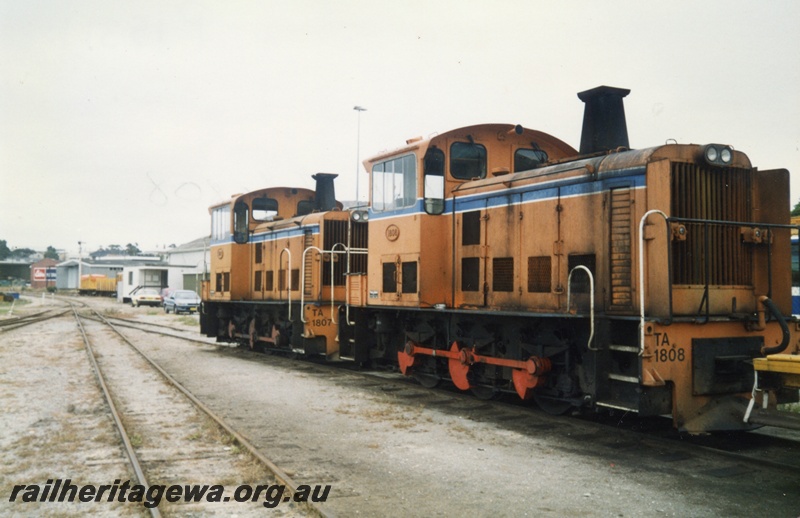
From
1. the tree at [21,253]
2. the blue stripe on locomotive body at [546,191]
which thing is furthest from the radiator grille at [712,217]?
the tree at [21,253]

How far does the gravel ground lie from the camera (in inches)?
195

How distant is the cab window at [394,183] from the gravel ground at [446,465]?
3.04 metres

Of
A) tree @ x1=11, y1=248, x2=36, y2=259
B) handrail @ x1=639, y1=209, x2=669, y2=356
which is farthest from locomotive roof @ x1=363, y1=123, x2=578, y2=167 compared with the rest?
tree @ x1=11, y1=248, x2=36, y2=259

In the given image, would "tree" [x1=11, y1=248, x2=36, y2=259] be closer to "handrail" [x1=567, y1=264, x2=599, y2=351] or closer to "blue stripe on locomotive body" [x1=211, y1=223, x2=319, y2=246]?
"blue stripe on locomotive body" [x1=211, y1=223, x2=319, y2=246]

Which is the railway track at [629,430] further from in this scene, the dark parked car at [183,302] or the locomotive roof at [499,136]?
the dark parked car at [183,302]

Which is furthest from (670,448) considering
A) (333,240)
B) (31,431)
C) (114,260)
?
(114,260)

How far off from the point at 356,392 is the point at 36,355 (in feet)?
31.5

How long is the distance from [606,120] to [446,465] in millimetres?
4814

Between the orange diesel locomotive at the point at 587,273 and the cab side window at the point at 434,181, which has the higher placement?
the cab side window at the point at 434,181

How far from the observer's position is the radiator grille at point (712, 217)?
685 centimetres

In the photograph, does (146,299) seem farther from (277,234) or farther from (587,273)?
(587,273)

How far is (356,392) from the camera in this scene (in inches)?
402

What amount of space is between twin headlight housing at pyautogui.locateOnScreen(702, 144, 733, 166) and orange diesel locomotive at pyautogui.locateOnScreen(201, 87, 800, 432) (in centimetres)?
2

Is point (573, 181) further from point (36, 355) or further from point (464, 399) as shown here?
point (36, 355)
